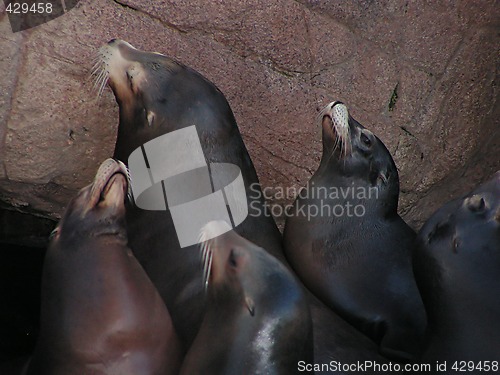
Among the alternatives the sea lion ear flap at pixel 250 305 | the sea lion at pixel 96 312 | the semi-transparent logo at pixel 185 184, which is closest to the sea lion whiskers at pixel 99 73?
the semi-transparent logo at pixel 185 184

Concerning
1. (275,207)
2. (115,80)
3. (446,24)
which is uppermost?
(446,24)

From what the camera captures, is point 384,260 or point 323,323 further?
point 384,260

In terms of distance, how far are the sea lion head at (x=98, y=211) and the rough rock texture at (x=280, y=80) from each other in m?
1.25

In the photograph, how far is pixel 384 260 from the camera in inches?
214

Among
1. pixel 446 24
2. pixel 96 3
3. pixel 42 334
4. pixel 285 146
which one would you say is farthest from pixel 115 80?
pixel 446 24

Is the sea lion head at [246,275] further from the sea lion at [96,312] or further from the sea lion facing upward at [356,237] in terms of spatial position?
the sea lion facing upward at [356,237]

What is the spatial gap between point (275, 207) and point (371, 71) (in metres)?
1.15

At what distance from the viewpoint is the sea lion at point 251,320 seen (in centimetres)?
398

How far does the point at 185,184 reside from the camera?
524 cm

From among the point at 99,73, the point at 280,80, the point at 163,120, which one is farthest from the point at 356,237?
the point at 99,73

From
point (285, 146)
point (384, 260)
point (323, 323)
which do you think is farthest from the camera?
point (285, 146)

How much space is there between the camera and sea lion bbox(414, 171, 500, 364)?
441 centimetres

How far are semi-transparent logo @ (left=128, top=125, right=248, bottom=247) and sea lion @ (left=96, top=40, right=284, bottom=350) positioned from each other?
45 millimetres

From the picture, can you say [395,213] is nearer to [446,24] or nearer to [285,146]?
[285,146]
